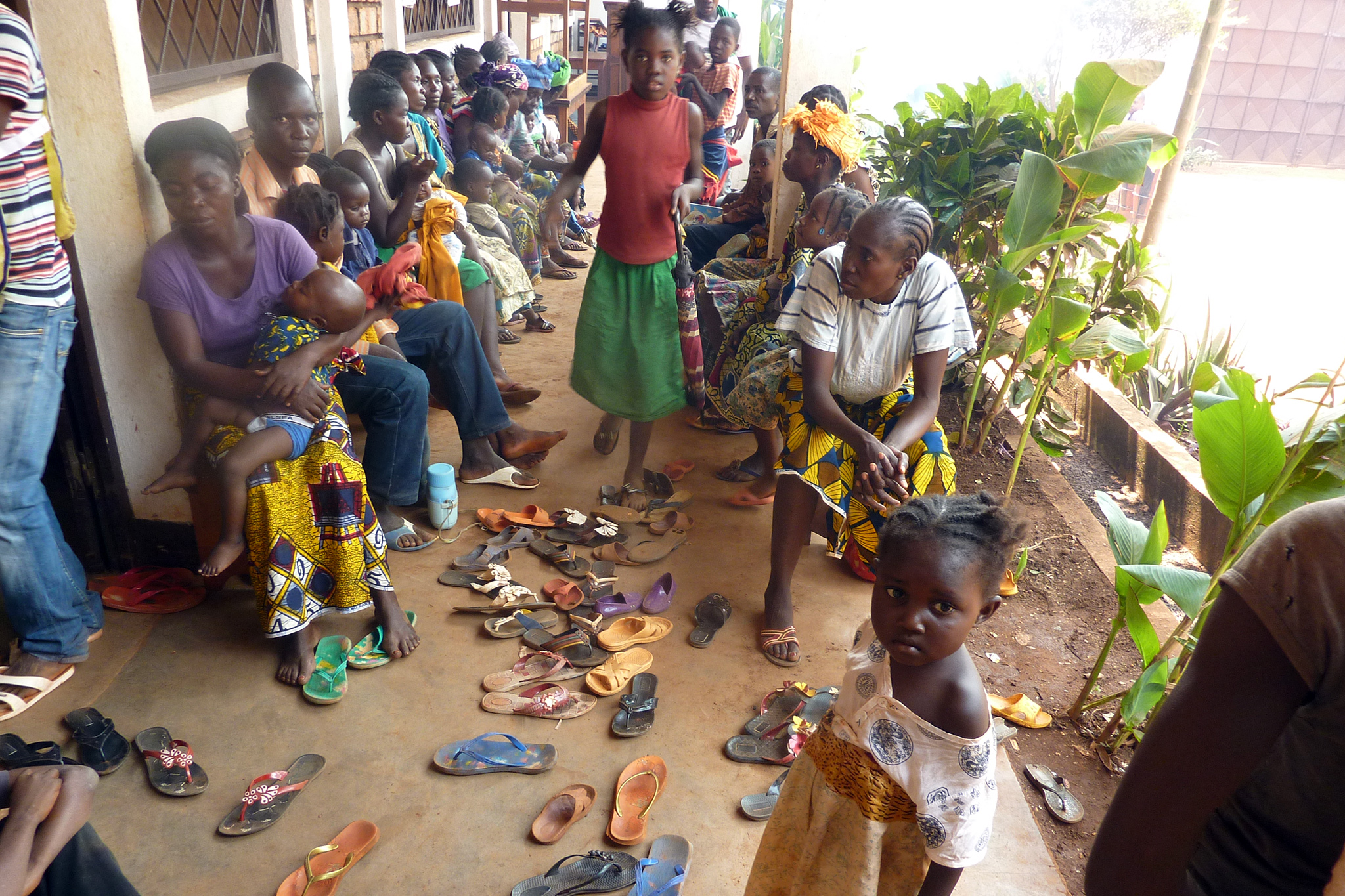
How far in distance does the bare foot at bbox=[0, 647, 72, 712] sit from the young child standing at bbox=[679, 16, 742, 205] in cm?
511

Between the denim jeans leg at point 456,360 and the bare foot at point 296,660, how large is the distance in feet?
4.11

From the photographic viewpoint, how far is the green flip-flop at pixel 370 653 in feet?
8.17

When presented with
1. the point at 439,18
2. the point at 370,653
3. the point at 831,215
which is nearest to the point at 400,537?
the point at 370,653

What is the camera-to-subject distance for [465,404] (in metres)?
3.51

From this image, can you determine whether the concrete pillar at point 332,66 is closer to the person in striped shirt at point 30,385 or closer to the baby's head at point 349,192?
the baby's head at point 349,192

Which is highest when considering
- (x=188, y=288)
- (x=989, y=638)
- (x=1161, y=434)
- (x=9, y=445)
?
(x=188, y=288)

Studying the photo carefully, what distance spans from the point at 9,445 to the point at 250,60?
2.25 meters

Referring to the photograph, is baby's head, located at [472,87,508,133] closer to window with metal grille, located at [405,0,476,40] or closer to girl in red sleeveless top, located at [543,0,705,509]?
window with metal grille, located at [405,0,476,40]

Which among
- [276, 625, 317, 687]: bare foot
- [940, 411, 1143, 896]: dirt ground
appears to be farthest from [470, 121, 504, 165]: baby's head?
[276, 625, 317, 687]: bare foot

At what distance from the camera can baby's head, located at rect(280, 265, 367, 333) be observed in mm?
2512

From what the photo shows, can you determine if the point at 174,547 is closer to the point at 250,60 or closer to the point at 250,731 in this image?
the point at 250,731

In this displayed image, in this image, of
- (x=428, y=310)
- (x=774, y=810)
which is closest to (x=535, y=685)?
(x=774, y=810)

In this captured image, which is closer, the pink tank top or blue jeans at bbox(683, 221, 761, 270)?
the pink tank top

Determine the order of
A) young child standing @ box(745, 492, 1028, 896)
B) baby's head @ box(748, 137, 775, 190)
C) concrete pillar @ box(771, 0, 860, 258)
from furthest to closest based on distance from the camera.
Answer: baby's head @ box(748, 137, 775, 190) < concrete pillar @ box(771, 0, 860, 258) < young child standing @ box(745, 492, 1028, 896)
